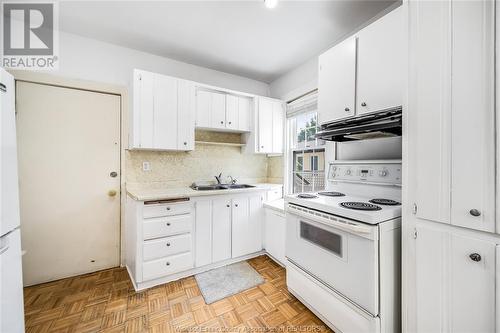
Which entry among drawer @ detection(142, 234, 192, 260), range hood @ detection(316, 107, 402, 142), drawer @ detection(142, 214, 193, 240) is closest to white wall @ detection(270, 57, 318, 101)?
range hood @ detection(316, 107, 402, 142)

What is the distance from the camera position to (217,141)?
9.65 feet

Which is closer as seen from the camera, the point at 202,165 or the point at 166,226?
the point at 166,226

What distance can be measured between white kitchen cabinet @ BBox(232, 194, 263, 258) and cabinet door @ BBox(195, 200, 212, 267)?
0.30 meters

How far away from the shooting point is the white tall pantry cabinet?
89 centimetres

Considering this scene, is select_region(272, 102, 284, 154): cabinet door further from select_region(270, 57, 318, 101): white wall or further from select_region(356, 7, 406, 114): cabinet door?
select_region(356, 7, 406, 114): cabinet door

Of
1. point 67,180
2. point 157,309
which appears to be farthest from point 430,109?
point 67,180

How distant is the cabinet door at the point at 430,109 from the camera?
1.01 meters

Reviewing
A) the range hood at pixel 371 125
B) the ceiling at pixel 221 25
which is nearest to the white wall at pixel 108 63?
the ceiling at pixel 221 25

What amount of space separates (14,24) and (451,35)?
136 inches

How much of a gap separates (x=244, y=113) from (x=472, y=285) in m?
2.55

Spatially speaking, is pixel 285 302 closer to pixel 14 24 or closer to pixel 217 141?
pixel 217 141

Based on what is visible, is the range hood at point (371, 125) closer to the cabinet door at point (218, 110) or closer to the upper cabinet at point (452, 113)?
the upper cabinet at point (452, 113)

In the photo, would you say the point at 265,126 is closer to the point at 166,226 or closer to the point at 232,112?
the point at 232,112

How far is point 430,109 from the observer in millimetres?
1060
